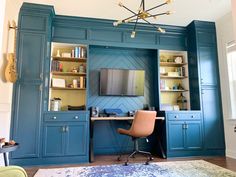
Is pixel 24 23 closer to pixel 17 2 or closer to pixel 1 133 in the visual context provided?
pixel 17 2

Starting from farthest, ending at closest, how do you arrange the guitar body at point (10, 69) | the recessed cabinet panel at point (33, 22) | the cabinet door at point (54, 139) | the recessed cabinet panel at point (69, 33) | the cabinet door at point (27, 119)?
the recessed cabinet panel at point (69, 33) → the recessed cabinet panel at point (33, 22) → the cabinet door at point (54, 139) → the cabinet door at point (27, 119) → the guitar body at point (10, 69)

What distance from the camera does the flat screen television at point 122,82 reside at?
169 inches

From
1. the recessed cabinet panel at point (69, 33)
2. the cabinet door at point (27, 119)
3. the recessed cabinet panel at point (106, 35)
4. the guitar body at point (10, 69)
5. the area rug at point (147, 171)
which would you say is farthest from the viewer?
the recessed cabinet panel at point (106, 35)

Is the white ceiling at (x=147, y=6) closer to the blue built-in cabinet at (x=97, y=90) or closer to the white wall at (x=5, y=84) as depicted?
the blue built-in cabinet at (x=97, y=90)

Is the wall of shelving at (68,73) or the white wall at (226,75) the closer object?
the white wall at (226,75)

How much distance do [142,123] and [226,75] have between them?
7.19 ft

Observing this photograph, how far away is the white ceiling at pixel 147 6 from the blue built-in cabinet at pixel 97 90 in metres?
0.19

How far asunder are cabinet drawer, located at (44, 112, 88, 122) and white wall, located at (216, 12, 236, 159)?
296 cm

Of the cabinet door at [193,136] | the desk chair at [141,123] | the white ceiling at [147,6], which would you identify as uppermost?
the white ceiling at [147,6]

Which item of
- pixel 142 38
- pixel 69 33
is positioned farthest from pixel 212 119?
pixel 69 33

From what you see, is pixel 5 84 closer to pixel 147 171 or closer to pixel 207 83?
pixel 147 171

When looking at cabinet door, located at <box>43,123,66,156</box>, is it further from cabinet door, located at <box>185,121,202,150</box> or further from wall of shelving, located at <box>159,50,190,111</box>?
cabinet door, located at <box>185,121,202,150</box>

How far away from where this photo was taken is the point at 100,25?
→ 422 cm

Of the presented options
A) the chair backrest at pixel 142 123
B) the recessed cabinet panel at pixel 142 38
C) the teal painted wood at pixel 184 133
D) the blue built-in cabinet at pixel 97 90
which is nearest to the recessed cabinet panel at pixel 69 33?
the blue built-in cabinet at pixel 97 90
